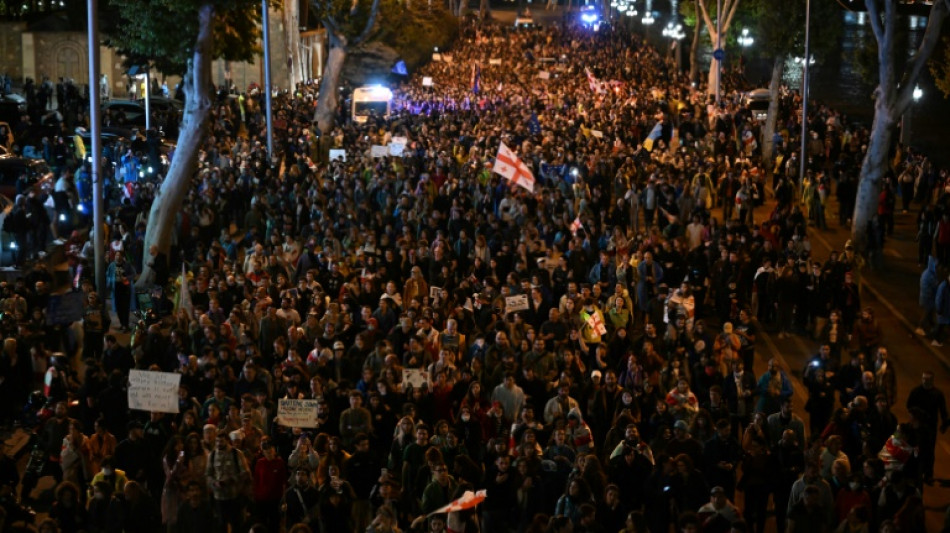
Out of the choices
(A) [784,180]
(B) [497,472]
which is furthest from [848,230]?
(B) [497,472]

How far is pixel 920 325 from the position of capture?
20625mm

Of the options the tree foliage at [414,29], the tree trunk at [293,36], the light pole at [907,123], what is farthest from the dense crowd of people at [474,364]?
the tree trunk at [293,36]

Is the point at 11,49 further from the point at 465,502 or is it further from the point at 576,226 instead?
the point at 465,502

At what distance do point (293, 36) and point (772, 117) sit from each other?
33.1m

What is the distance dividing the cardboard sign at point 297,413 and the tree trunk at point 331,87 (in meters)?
30.4

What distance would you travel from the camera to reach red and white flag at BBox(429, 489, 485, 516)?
10.7m

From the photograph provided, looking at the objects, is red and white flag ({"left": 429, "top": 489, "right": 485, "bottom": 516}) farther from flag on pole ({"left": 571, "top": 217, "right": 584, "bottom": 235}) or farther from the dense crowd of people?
flag on pole ({"left": 571, "top": 217, "right": 584, "bottom": 235})

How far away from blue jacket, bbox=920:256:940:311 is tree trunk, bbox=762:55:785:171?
55.7 ft

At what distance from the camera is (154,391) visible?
13.2 metres

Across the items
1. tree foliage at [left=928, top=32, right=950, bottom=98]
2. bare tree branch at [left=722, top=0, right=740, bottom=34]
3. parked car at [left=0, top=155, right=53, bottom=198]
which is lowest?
parked car at [left=0, top=155, right=53, bottom=198]

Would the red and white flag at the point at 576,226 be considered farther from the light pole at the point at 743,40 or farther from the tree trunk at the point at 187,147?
the light pole at the point at 743,40

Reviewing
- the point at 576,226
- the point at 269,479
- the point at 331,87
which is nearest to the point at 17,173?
the point at 576,226

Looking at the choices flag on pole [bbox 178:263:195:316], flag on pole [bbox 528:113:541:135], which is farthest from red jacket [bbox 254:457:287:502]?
flag on pole [bbox 528:113:541:135]

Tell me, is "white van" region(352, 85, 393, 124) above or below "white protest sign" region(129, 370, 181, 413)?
above
